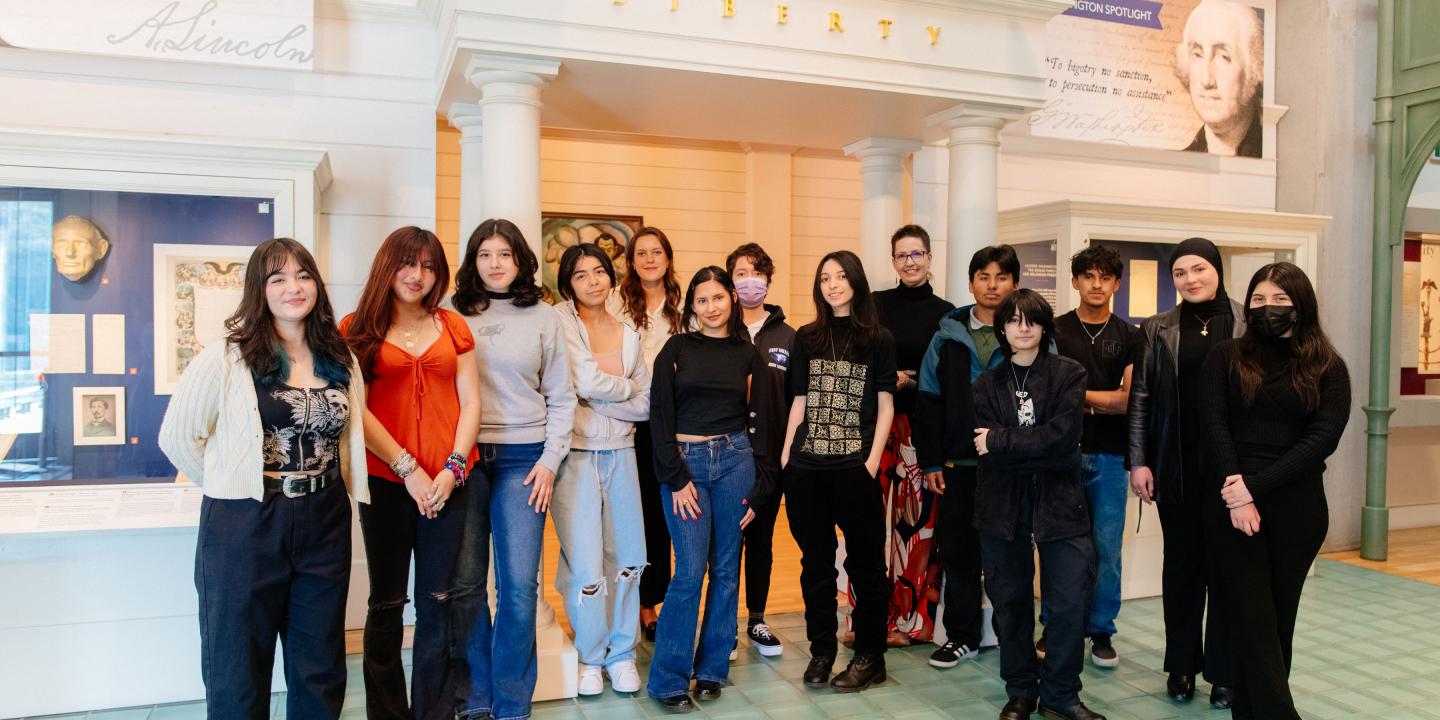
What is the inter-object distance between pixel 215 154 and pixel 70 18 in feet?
3.52

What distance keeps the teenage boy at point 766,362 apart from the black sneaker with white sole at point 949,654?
2.20ft

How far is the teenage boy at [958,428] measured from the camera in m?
3.95

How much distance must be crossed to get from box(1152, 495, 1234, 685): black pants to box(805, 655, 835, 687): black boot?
4.36 feet

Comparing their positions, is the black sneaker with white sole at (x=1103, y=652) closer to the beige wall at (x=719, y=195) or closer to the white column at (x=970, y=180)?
the white column at (x=970, y=180)

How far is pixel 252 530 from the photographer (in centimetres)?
266

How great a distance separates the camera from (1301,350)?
315 cm

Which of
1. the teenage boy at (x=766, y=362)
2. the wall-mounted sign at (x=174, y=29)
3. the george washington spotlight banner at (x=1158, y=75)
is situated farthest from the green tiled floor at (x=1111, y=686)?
the george washington spotlight banner at (x=1158, y=75)

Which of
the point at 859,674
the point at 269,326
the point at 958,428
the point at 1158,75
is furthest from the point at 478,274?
the point at 1158,75

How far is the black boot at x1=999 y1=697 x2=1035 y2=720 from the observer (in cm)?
354

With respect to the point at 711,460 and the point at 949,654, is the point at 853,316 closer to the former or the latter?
the point at 711,460

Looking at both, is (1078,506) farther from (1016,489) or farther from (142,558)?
(142,558)

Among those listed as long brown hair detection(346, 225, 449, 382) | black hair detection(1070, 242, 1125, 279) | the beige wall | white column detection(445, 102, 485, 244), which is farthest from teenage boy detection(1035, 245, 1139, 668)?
the beige wall

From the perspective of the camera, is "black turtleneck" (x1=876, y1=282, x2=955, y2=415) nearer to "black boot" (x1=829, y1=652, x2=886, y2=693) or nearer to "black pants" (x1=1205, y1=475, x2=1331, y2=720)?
"black boot" (x1=829, y1=652, x2=886, y2=693)

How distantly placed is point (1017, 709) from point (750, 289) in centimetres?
192
